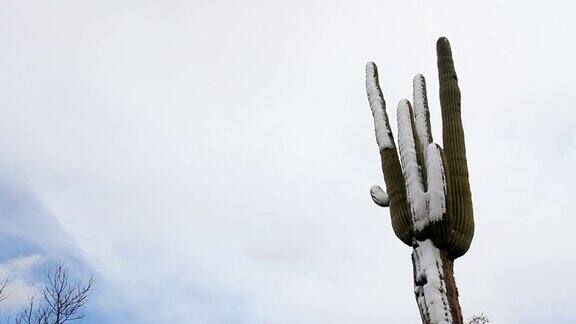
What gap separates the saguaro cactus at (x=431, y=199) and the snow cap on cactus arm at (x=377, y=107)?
0.04 feet

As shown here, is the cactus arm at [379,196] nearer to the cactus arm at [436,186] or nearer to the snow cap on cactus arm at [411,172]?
the snow cap on cactus arm at [411,172]

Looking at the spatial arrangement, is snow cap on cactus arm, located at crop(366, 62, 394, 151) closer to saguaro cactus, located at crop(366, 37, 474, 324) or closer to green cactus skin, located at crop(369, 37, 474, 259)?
saguaro cactus, located at crop(366, 37, 474, 324)

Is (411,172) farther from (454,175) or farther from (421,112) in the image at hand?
(421,112)

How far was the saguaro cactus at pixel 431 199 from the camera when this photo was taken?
3686mm

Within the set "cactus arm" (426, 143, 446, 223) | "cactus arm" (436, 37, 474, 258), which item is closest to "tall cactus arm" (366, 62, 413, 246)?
"cactus arm" (426, 143, 446, 223)

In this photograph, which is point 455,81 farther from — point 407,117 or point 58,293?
point 58,293

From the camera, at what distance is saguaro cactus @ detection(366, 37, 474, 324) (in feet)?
12.1

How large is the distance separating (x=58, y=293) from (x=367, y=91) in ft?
24.4

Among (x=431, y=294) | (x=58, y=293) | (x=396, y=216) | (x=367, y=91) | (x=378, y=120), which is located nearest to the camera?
(x=431, y=294)

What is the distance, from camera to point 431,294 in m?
3.60

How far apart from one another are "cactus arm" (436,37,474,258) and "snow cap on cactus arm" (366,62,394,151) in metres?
0.53

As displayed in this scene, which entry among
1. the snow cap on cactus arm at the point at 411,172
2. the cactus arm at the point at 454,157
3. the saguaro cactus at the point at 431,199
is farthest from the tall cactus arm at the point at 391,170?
the cactus arm at the point at 454,157

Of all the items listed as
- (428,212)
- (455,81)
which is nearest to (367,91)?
(455,81)

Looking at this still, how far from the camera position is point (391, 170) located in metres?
4.40
